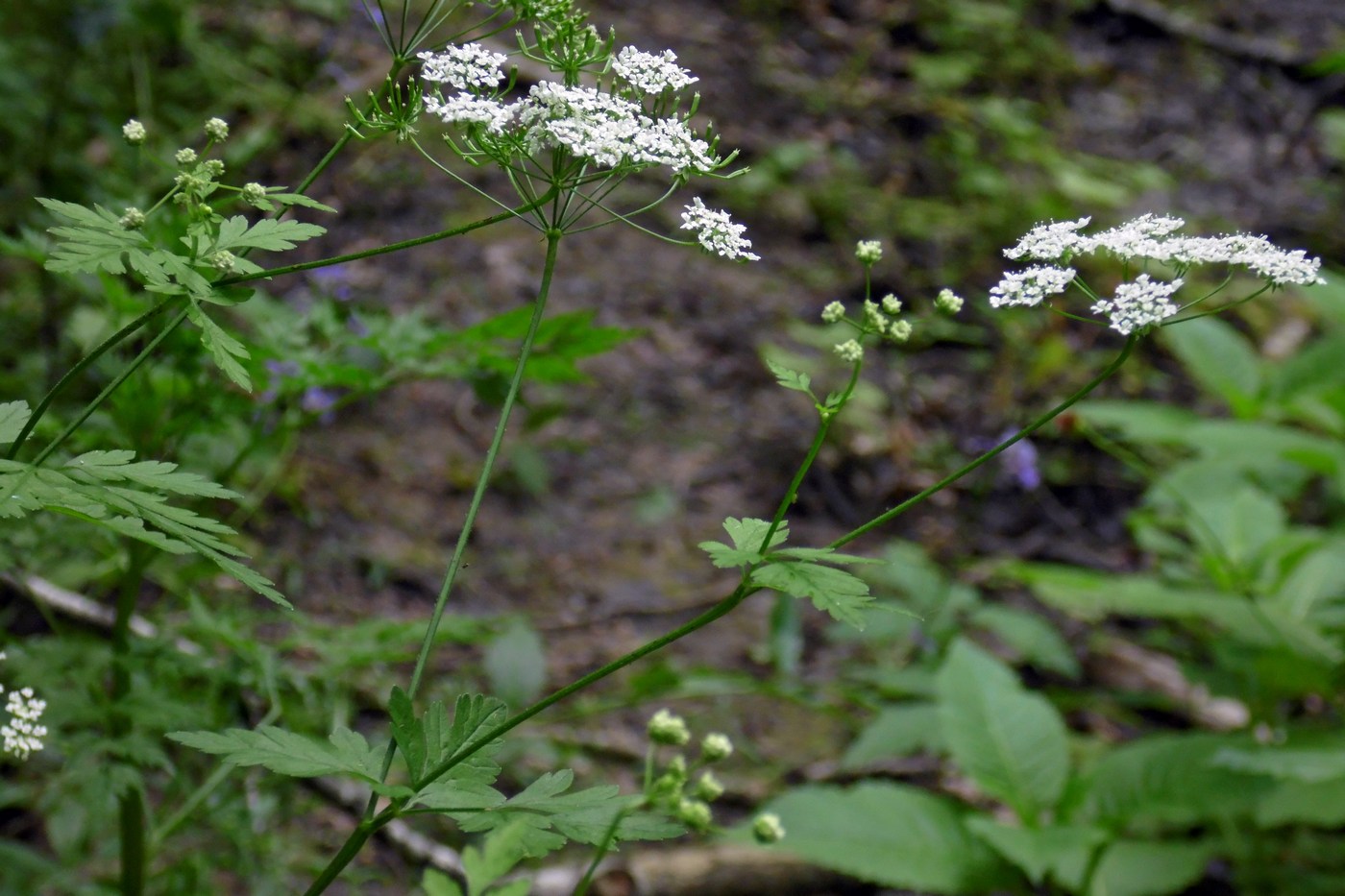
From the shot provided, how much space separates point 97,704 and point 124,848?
0.79 feet

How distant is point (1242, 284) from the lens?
5.66 metres

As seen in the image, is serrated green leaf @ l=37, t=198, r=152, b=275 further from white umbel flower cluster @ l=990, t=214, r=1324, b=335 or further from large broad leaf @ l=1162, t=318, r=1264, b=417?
large broad leaf @ l=1162, t=318, r=1264, b=417

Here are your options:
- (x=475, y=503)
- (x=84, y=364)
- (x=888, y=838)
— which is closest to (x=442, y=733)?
(x=475, y=503)

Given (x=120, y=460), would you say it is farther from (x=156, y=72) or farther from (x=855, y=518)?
(x=156, y=72)

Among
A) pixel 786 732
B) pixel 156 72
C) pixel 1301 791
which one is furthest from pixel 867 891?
pixel 156 72

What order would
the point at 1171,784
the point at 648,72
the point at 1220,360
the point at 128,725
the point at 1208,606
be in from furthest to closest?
the point at 1220,360, the point at 1208,606, the point at 1171,784, the point at 128,725, the point at 648,72

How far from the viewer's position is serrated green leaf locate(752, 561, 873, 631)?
3.56 feet

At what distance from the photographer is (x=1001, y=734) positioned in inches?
109

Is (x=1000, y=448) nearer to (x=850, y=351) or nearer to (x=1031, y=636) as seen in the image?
(x=850, y=351)

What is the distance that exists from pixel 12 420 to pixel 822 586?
0.92 m

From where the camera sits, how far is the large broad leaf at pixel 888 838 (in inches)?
99.1

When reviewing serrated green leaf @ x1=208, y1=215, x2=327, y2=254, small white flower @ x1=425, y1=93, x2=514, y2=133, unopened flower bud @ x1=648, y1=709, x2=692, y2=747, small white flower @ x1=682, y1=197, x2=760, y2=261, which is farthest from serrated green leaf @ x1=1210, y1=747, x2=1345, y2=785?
serrated green leaf @ x1=208, y1=215, x2=327, y2=254

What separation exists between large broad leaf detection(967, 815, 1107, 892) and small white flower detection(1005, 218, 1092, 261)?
156 centimetres

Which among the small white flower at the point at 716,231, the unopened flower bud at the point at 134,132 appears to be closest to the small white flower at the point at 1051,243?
the small white flower at the point at 716,231
